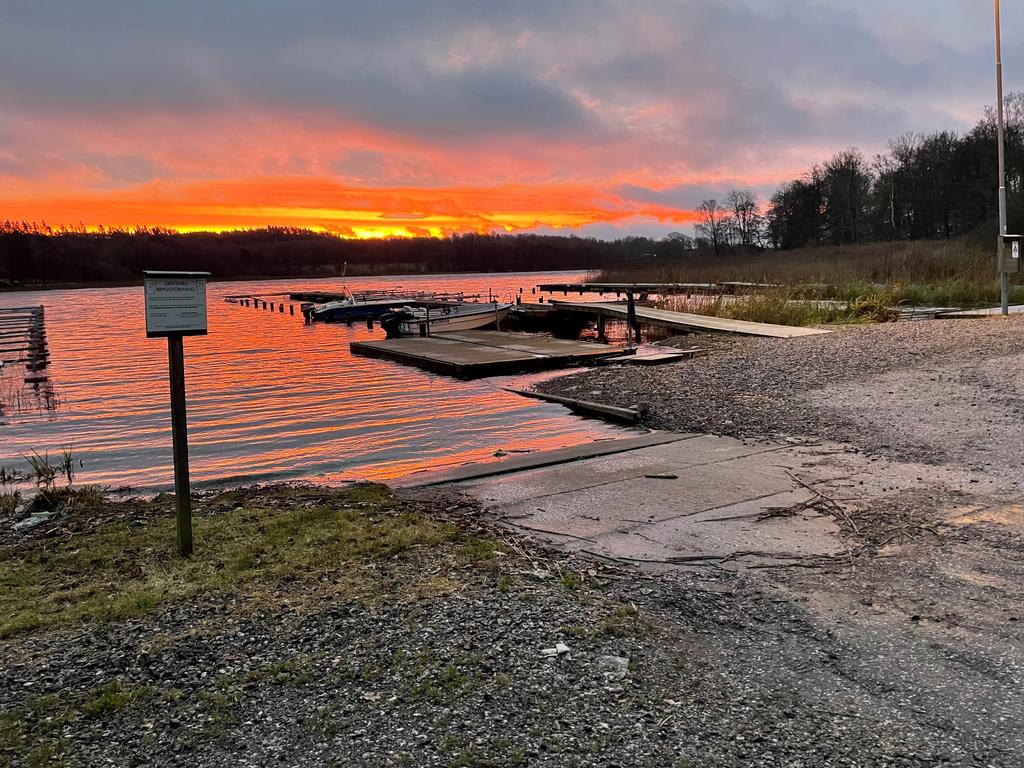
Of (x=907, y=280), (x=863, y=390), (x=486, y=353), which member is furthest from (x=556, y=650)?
(x=907, y=280)

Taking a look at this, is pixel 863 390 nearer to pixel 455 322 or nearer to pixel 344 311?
pixel 455 322

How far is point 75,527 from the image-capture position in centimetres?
571

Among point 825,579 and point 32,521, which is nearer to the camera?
point 825,579

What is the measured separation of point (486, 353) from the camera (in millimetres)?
19266

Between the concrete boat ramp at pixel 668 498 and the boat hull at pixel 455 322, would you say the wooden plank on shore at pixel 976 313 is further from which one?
the boat hull at pixel 455 322

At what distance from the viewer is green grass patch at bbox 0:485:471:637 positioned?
4.00m

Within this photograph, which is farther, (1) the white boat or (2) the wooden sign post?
(1) the white boat

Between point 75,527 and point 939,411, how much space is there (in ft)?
28.8

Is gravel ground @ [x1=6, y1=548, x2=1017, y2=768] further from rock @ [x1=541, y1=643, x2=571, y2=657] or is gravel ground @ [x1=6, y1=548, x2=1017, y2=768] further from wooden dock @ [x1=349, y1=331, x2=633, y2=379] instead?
wooden dock @ [x1=349, y1=331, x2=633, y2=379]

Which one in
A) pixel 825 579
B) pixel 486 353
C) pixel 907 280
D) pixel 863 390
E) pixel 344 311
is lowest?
pixel 825 579

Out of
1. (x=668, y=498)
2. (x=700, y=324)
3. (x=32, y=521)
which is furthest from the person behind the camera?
(x=700, y=324)

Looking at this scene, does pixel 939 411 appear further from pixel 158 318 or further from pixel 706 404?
pixel 158 318

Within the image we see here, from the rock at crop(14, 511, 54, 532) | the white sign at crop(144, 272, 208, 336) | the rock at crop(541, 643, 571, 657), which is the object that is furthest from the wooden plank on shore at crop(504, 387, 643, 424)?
the rock at crop(541, 643, 571, 657)

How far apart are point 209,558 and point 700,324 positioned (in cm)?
1824
